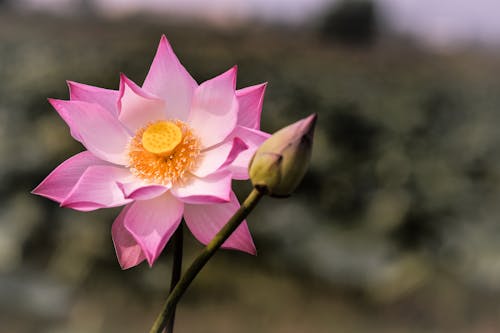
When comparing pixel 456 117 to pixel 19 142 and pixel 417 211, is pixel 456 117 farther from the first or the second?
pixel 19 142

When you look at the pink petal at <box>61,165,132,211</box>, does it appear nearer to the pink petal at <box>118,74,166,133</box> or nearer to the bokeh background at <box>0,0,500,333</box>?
the pink petal at <box>118,74,166,133</box>

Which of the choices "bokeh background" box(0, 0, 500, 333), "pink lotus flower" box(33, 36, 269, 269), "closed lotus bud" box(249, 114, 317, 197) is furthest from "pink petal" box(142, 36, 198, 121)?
"bokeh background" box(0, 0, 500, 333)

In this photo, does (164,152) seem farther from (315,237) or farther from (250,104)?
(315,237)

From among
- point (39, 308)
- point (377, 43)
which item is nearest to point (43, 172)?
point (39, 308)

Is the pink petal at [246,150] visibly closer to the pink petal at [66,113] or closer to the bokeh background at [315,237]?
the pink petal at [66,113]

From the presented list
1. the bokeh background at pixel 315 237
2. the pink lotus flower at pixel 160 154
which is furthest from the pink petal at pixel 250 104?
the bokeh background at pixel 315 237

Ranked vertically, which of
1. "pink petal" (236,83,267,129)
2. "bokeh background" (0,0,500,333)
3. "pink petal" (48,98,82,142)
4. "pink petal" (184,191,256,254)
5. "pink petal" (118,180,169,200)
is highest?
"pink petal" (236,83,267,129)

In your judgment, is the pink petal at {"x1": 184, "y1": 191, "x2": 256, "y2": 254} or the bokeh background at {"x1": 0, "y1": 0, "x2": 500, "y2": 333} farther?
the bokeh background at {"x1": 0, "y1": 0, "x2": 500, "y2": 333}
